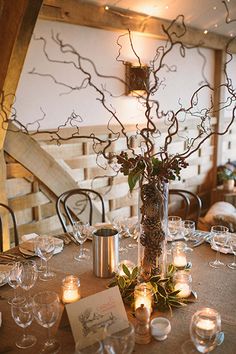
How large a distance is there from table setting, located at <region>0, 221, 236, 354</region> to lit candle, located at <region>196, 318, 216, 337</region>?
0.02 meters

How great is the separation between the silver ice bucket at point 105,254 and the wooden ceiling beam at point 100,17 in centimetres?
182

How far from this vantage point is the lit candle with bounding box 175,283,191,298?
1524 mm

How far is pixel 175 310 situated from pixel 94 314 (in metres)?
0.38

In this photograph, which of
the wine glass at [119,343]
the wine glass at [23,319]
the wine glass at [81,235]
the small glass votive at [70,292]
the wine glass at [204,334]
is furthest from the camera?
the wine glass at [81,235]

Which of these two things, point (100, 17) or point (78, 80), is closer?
point (100, 17)

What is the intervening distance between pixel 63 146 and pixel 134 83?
974 mm

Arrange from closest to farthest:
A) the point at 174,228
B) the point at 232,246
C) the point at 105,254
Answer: the point at 105,254 → the point at 232,246 → the point at 174,228

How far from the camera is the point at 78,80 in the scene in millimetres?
3428

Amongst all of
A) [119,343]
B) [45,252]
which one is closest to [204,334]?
[119,343]

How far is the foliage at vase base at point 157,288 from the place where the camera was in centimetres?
147

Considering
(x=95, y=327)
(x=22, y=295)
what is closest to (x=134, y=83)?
(x=22, y=295)

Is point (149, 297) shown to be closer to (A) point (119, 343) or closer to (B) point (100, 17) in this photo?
(A) point (119, 343)

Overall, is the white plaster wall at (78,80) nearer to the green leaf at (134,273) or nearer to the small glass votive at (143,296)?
the green leaf at (134,273)

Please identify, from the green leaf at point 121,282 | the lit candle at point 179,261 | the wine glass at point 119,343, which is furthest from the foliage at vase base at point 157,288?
the wine glass at point 119,343
